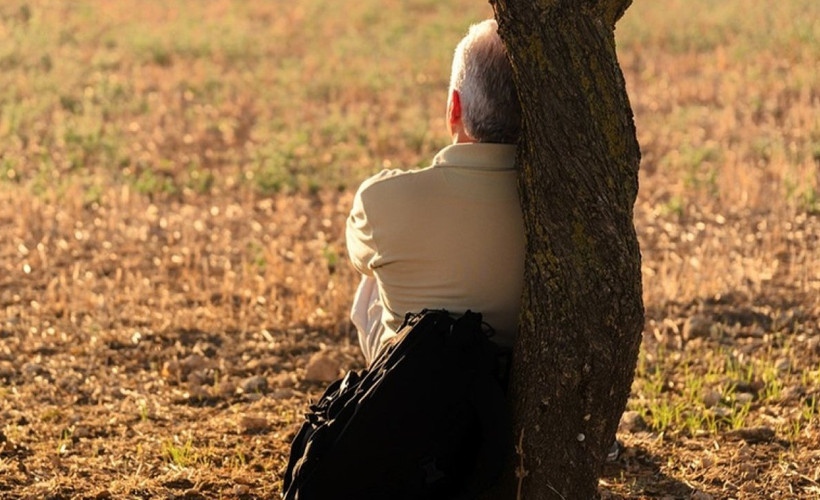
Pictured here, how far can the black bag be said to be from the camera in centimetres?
372

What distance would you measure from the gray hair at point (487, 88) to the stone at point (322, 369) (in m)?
2.41

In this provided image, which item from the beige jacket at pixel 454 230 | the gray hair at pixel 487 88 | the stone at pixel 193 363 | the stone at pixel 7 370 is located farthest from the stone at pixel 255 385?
the gray hair at pixel 487 88

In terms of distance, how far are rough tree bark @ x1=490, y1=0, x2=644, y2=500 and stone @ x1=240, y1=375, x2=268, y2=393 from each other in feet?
7.64

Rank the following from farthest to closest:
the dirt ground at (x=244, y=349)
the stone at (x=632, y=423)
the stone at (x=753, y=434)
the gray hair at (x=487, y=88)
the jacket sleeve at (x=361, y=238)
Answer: the stone at (x=632, y=423)
the stone at (x=753, y=434)
the dirt ground at (x=244, y=349)
the jacket sleeve at (x=361, y=238)
the gray hair at (x=487, y=88)

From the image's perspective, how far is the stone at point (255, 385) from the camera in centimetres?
605

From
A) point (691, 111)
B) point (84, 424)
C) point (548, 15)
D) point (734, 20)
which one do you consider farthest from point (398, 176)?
Result: point (734, 20)

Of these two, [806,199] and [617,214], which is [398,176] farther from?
[806,199]

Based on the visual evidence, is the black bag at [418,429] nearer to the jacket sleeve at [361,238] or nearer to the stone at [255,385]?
the jacket sleeve at [361,238]

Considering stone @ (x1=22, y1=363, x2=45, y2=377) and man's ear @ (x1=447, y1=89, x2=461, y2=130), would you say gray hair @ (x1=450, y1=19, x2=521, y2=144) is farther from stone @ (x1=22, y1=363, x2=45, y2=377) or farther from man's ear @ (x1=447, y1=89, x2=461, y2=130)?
stone @ (x1=22, y1=363, x2=45, y2=377)

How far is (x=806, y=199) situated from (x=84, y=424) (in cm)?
552

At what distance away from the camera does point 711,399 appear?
18.4 feet

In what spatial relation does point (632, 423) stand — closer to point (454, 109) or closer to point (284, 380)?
point (284, 380)

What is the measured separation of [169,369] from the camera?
20.8 ft

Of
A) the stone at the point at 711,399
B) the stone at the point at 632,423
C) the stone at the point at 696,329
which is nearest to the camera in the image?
the stone at the point at 632,423
